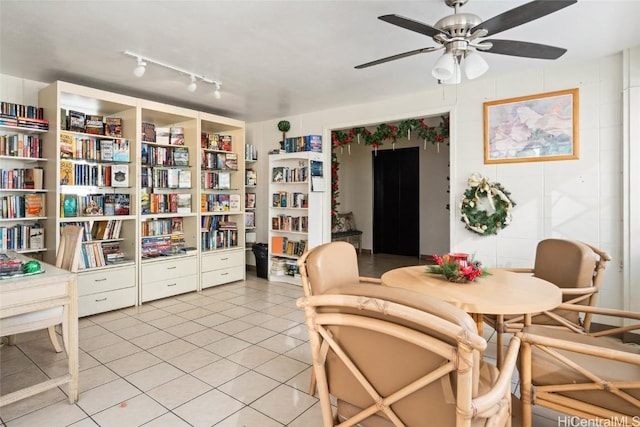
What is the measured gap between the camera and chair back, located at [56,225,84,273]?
2.49 meters

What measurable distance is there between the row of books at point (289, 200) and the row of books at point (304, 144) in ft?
2.26

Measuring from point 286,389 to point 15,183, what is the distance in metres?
3.58

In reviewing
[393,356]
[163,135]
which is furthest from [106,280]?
[393,356]

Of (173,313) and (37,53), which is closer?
(37,53)

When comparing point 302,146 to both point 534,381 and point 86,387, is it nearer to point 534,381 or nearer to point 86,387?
point 86,387

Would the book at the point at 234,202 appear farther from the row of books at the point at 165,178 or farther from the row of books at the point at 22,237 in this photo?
the row of books at the point at 22,237

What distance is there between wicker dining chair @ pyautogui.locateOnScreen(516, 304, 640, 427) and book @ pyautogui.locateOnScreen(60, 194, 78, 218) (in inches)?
170

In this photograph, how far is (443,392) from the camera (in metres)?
0.98

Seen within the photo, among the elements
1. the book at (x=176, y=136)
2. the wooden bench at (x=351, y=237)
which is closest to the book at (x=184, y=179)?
the book at (x=176, y=136)

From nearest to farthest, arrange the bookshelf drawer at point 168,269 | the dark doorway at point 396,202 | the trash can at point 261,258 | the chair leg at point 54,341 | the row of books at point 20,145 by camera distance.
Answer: the chair leg at point 54,341 → the row of books at point 20,145 → the bookshelf drawer at point 168,269 → the trash can at point 261,258 → the dark doorway at point 396,202

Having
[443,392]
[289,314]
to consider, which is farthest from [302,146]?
[443,392]

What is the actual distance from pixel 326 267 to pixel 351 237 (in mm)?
5993

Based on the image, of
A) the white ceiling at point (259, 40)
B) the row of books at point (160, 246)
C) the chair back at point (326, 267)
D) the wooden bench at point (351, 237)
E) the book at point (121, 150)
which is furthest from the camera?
the wooden bench at point (351, 237)

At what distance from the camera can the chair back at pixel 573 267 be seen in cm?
235
